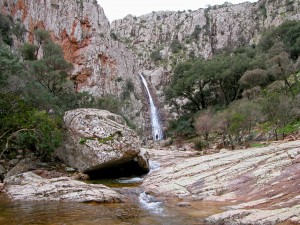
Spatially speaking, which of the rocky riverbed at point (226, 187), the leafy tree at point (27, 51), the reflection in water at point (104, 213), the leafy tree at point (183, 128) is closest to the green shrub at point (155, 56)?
the leafy tree at point (183, 128)

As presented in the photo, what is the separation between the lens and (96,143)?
25.5 metres

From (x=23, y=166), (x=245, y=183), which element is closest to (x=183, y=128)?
(x=23, y=166)

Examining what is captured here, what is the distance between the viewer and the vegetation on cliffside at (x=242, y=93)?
119 feet

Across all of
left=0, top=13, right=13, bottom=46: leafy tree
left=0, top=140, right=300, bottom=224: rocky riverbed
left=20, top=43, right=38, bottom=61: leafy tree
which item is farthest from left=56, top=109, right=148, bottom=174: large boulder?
left=0, top=13, right=13, bottom=46: leafy tree

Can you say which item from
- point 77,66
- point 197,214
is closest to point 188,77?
point 77,66

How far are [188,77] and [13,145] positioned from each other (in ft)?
142

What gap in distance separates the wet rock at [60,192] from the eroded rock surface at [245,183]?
135 inches

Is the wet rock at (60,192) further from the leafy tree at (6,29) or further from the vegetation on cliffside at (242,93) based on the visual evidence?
the leafy tree at (6,29)

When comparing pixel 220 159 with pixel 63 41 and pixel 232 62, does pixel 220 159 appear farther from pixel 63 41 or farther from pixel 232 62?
pixel 63 41

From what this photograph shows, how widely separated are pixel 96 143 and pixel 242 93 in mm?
40159

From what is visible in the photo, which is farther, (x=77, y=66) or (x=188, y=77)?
(x=77, y=66)

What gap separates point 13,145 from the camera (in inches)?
1082

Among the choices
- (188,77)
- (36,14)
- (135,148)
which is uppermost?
(36,14)

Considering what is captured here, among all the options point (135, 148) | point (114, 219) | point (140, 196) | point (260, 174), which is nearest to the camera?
point (114, 219)
